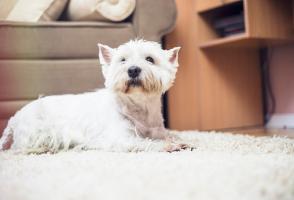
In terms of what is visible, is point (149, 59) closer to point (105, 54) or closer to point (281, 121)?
point (105, 54)

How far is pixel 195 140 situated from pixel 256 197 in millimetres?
967

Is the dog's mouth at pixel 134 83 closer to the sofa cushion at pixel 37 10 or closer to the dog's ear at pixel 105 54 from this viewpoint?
the dog's ear at pixel 105 54

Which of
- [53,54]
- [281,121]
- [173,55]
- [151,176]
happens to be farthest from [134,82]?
[281,121]

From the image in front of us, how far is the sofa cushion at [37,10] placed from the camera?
213cm

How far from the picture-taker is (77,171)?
3.41ft

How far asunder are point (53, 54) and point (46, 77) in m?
0.11

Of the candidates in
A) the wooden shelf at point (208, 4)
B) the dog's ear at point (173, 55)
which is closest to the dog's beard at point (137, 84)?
the dog's ear at point (173, 55)

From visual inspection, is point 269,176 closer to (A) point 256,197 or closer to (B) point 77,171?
(A) point 256,197

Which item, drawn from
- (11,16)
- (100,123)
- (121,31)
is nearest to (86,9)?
(121,31)

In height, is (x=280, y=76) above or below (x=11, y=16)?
below

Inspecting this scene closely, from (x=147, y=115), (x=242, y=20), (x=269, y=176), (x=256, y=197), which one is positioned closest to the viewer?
(x=256, y=197)

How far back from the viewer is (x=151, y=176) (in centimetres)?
92

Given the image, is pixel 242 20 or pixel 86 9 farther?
pixel 242 20

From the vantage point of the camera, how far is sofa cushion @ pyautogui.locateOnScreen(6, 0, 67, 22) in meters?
2.13
